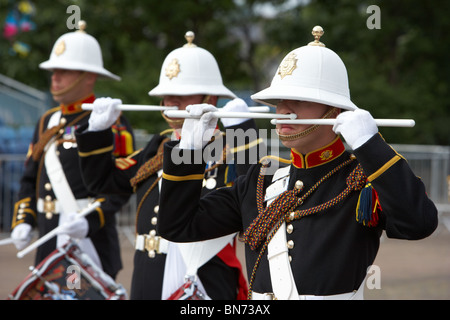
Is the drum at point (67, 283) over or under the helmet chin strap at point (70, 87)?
under

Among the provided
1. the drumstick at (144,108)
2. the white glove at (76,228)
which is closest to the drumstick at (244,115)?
the drumstick at (144,108)

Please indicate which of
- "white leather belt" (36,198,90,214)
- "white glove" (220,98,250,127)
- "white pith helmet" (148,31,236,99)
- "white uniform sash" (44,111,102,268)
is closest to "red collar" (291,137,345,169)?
"white glove" (220,98,250,127)

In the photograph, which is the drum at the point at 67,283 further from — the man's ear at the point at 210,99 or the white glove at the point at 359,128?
the white glove at the point at 359,128

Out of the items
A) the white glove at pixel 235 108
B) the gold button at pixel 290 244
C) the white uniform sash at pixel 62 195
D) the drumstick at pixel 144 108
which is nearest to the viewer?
the gold button at pixel 290 244

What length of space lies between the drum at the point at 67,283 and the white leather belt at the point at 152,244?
409mm

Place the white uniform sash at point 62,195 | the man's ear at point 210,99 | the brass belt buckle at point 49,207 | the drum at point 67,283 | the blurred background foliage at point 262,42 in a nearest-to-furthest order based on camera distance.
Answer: the man's ear at point 210,99 → the drum at point 67,283 → the white uniform sash at point 62,195 → the brass belt buckle at point 49,207 → the blurred background foliage at point 262,42

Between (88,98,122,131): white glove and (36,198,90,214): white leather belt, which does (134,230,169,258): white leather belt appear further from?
(36,198,90,214): white leather belt

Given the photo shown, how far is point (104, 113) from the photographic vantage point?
14.9ft

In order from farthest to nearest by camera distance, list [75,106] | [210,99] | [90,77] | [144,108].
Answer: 1. [90,77]
2. [75,106]
3. [210,99]
4. [144,108]

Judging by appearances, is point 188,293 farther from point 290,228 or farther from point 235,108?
point 290,228

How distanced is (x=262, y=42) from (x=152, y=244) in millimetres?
→ 21269

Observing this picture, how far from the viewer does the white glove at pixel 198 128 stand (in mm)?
3400

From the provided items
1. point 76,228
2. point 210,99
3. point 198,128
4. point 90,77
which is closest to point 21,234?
point 76,228

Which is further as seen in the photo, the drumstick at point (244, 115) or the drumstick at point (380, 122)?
the drumstick at point (244, 115)
